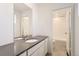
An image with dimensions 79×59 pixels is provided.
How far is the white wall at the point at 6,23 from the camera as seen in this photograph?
68.3 inches

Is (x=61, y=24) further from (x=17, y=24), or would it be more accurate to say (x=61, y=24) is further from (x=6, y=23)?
(x=6, y=23)

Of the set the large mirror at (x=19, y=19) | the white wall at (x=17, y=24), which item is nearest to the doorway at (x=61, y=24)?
the large mirror at (x=19, y=19)

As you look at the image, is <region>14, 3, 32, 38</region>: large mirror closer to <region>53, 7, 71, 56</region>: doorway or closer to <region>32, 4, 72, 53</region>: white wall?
<region>32, 4, 72, 53</region>: white wall

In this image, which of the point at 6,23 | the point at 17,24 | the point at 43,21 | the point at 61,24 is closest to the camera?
the point at 6,23

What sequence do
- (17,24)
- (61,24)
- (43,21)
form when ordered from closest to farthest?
(17,24) → (43,21) → (61,24)

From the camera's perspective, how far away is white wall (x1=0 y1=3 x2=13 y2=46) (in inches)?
68.3

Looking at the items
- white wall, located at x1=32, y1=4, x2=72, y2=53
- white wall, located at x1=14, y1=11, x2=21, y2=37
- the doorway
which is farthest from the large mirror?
the doorway

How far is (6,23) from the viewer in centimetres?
181

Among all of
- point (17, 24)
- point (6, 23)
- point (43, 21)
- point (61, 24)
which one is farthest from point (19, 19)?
point (61, 24)

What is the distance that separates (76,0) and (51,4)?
0.54 metres

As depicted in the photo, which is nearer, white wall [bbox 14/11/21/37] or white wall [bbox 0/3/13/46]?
white wall [bbox 0/3/13/46]

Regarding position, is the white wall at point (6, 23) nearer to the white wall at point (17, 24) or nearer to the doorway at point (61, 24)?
the white wall at point (17, 24)

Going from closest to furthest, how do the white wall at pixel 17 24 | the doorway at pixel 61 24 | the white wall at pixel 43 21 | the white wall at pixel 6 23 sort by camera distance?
1. the white wall at pixel 6 23
2. the white wall at pixel 17 24
3. the white wall at pixel 43 21
4. the doorway at pixel 61 24

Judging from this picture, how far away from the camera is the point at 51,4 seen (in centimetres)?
228
